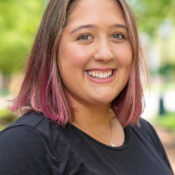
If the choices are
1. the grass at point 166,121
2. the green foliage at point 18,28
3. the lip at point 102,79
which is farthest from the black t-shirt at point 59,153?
the grass at point 166,121

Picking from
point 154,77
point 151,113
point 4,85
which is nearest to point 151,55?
point 154,77

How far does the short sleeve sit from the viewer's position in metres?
1.78

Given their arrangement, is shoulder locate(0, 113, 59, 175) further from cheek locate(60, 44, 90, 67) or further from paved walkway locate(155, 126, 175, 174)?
paved walkway locate(155, 126, 175, 174)

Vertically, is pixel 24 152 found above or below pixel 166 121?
above

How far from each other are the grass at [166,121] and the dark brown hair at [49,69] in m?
11.4

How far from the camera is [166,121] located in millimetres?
15062

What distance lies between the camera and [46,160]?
185cm

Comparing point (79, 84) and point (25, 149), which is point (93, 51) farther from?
point (25, 149)

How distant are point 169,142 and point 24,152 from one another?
934 cm

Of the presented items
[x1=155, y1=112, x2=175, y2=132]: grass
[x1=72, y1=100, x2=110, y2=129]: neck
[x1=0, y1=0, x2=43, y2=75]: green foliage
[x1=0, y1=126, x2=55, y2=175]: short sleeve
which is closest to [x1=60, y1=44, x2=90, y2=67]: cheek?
[x1=72, y1=100, x2=110, y2=129]: neck

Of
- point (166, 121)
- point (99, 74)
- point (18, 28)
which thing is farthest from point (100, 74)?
point (166, 121)

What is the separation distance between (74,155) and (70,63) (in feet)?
1.56

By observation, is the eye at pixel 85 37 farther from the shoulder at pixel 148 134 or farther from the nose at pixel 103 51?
the shoulder at pixel 148 134

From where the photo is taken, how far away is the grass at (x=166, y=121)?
13792 millimetres
